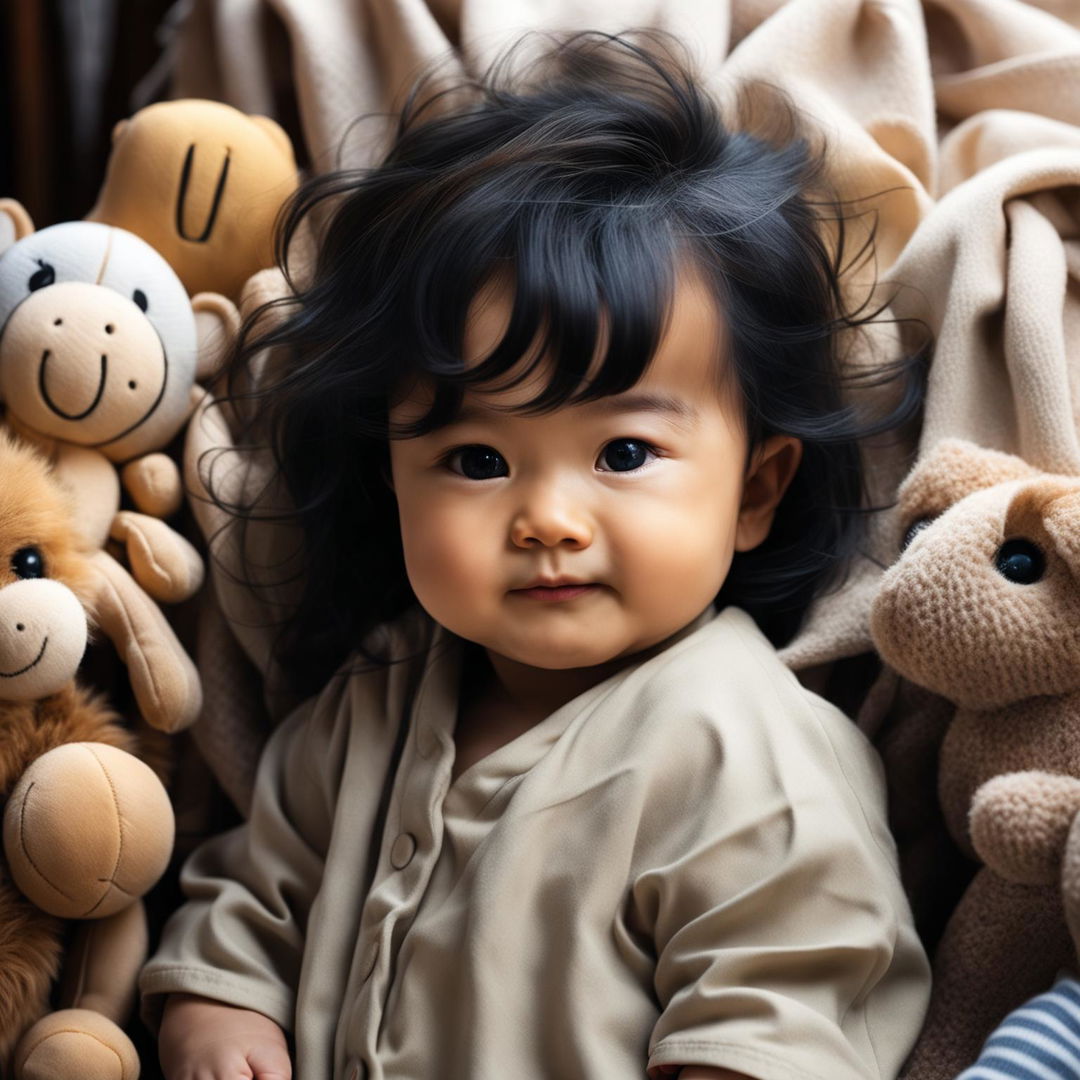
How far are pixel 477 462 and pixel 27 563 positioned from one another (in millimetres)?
300

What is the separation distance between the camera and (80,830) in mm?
847

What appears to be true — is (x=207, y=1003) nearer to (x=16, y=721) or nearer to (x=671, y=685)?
(x=16, y=721)

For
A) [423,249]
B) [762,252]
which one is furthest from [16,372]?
[762,252]

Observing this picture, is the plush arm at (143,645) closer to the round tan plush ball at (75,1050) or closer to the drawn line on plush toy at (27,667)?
the drawn line on plush toy at (27,667)

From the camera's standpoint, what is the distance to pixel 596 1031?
0.77 m

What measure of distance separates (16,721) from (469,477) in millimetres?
337

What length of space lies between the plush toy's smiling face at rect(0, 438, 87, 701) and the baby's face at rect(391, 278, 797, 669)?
227 millimetres

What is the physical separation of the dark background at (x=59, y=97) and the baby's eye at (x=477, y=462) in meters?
1.00

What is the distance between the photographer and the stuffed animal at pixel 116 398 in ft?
3.00

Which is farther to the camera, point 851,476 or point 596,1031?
point 851,476

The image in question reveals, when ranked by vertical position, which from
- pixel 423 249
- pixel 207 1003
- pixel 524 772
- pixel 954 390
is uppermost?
pixel 423 249

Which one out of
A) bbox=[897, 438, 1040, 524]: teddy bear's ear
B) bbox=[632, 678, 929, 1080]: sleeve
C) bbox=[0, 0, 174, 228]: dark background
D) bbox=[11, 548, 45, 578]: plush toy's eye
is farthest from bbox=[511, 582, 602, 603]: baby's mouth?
bbox=[0, 0, 174, 228]: dark background

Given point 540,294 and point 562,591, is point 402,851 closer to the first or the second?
point 562,591

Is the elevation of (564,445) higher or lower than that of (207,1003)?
higher
